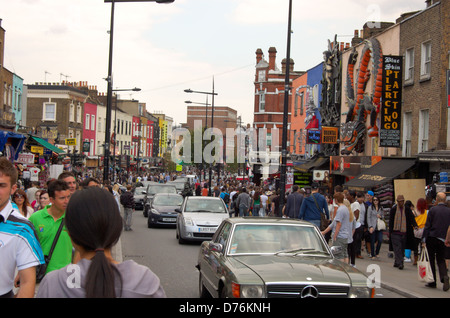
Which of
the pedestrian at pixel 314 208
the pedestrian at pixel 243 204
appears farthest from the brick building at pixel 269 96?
the pedestrian at pixel 314 208

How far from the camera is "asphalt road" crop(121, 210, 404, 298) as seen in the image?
11413 millimetres

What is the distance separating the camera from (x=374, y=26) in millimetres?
32406

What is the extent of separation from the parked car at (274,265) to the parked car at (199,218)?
862 cm

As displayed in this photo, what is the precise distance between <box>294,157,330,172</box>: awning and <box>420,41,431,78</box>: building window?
12.9 metres

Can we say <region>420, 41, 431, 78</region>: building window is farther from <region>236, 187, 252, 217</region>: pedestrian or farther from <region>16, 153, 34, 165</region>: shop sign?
<region>16, 153, 34, 165</region>: shop sign

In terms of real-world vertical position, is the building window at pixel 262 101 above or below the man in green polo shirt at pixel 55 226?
above

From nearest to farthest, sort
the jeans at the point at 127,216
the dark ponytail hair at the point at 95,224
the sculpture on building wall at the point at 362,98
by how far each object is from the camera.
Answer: the dark ponytail hair at the point at 95,224, the jeans at the point at 127,216, the sculpture on building wall at the point at 362,98

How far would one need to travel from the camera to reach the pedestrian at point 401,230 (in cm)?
1509

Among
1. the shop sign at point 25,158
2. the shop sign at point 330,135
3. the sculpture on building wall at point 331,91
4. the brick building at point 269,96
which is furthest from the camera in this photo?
the brick building at point 269,96

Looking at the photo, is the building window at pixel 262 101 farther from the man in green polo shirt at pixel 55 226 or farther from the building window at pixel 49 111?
the man in green polo shirt at pixel 55 226

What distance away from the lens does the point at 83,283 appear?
112 inches
